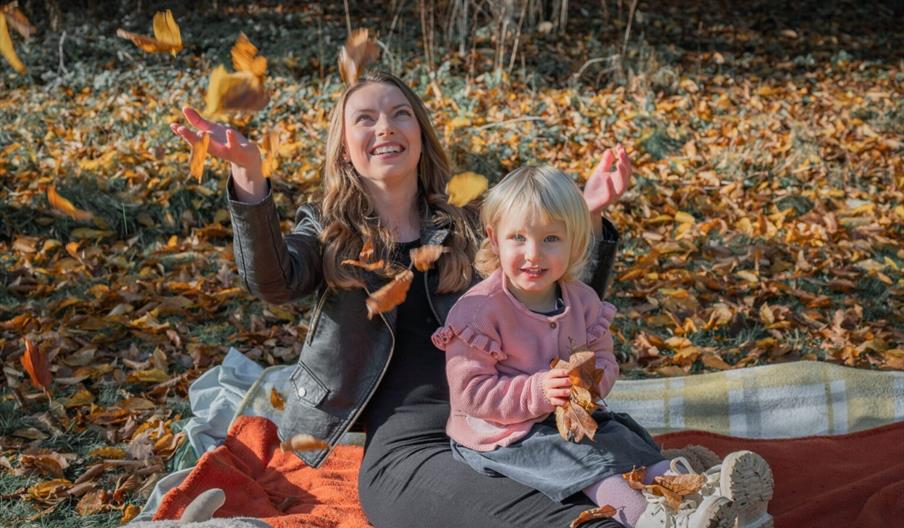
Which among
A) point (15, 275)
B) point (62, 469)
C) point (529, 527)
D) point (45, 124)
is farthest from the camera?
point (45, 124)

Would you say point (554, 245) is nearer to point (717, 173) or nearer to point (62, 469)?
point (62, 469)

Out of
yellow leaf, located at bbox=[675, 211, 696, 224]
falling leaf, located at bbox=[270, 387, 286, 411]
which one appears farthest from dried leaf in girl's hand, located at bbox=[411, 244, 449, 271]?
yellow leaf, located at bbox=[675, 211, 696, 224]

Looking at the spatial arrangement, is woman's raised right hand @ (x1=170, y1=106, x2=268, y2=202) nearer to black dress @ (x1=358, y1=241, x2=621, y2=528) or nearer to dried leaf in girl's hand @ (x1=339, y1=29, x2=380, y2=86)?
black dress @ (x1=358, y1=241, x2=621, y2=528)

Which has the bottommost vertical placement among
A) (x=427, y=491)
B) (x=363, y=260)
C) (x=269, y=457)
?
(x=269, y=457)

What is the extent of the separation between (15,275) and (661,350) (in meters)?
2.97

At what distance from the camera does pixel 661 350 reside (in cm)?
418

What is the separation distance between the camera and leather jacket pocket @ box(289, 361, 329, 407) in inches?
107

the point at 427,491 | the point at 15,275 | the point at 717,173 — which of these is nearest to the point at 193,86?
the point at 15,275

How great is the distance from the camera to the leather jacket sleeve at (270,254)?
8.06 ft

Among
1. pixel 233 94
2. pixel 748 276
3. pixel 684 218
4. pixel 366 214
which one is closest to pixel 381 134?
pixel 366 214

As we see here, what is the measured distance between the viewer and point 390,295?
2686 mm

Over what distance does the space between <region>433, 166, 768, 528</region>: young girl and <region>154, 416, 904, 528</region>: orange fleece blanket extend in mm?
593

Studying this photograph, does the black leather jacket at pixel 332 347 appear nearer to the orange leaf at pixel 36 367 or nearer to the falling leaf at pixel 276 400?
the falling leaf at pixel 276 400

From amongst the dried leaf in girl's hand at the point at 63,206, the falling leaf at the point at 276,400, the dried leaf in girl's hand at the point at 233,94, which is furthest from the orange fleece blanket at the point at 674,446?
the dried leaf in girl's hand at the point at 63,206
